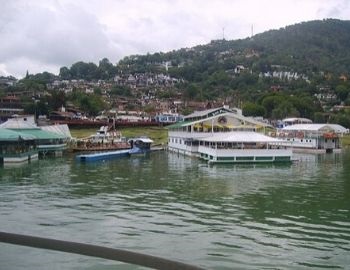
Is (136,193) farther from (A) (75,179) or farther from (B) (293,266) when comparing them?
(B) (293,266)

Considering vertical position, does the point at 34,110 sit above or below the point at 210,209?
above

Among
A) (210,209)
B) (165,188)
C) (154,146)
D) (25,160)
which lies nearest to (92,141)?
(154,146)

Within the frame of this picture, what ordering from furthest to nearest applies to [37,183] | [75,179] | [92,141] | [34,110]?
1. [34,110]
2. [92,141]
3. [75,179]
4. [37,183]

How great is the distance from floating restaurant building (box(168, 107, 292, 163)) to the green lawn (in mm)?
16068

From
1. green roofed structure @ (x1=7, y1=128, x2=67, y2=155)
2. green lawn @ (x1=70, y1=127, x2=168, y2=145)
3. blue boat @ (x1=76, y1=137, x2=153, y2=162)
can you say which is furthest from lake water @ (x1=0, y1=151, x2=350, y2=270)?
green lawn @ (x1=70, y1=127, x2=168, y2=145)

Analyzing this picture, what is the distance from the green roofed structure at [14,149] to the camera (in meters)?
50.8

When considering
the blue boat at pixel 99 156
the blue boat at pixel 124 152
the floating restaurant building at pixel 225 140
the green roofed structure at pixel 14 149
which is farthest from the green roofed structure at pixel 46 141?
the floating restaurant building at pixel 225 140

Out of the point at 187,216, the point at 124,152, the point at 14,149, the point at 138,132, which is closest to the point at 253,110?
the point at 138,132

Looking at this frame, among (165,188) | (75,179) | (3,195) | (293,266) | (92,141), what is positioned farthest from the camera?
(92,141)

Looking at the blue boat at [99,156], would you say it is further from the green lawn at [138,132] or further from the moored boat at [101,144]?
the green lawn at [138,132]

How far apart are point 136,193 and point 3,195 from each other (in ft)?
26.3

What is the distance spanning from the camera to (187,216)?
2306cm

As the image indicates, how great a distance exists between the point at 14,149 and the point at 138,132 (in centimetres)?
4735

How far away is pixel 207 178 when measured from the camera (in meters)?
39.3
